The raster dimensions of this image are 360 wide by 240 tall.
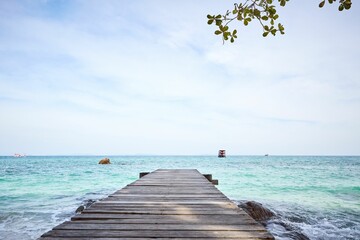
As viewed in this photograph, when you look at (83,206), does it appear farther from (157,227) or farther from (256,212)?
(157,227)

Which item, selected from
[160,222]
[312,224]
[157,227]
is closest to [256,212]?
[312,224]

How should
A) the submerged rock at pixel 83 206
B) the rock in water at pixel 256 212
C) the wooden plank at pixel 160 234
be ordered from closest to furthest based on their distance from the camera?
the wooden plank at pixel 160 234 → the rock in water at pixel 256 212 → the submerged rock at pixel 83 206

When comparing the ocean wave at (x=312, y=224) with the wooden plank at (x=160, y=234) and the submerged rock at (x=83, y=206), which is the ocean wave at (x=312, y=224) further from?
the submerged rock at (x=83, y=206)

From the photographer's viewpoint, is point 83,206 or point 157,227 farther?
point 83,206

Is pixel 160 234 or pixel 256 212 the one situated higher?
pixel 160 234

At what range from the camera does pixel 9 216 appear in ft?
38.1

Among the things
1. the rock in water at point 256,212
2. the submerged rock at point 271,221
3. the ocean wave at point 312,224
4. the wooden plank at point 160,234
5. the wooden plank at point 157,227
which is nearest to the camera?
the wooden plank at point 160,234

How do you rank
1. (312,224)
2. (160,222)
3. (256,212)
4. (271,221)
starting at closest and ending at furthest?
(160,222)
(271,221)
(312,224)
(256,212)

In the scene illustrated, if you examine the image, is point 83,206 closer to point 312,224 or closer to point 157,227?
point 157,227

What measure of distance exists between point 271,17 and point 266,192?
63.7 ft

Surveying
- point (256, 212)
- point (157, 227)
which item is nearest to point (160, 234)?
point (157, 227)

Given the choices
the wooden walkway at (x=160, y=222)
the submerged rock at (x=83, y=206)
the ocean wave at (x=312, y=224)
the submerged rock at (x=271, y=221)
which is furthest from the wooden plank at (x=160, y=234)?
the submerged rock at (x=83, y=206)

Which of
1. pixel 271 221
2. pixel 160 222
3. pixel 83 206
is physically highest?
pixel 160 222

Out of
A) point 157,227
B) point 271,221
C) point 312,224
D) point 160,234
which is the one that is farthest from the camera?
point 312,224
